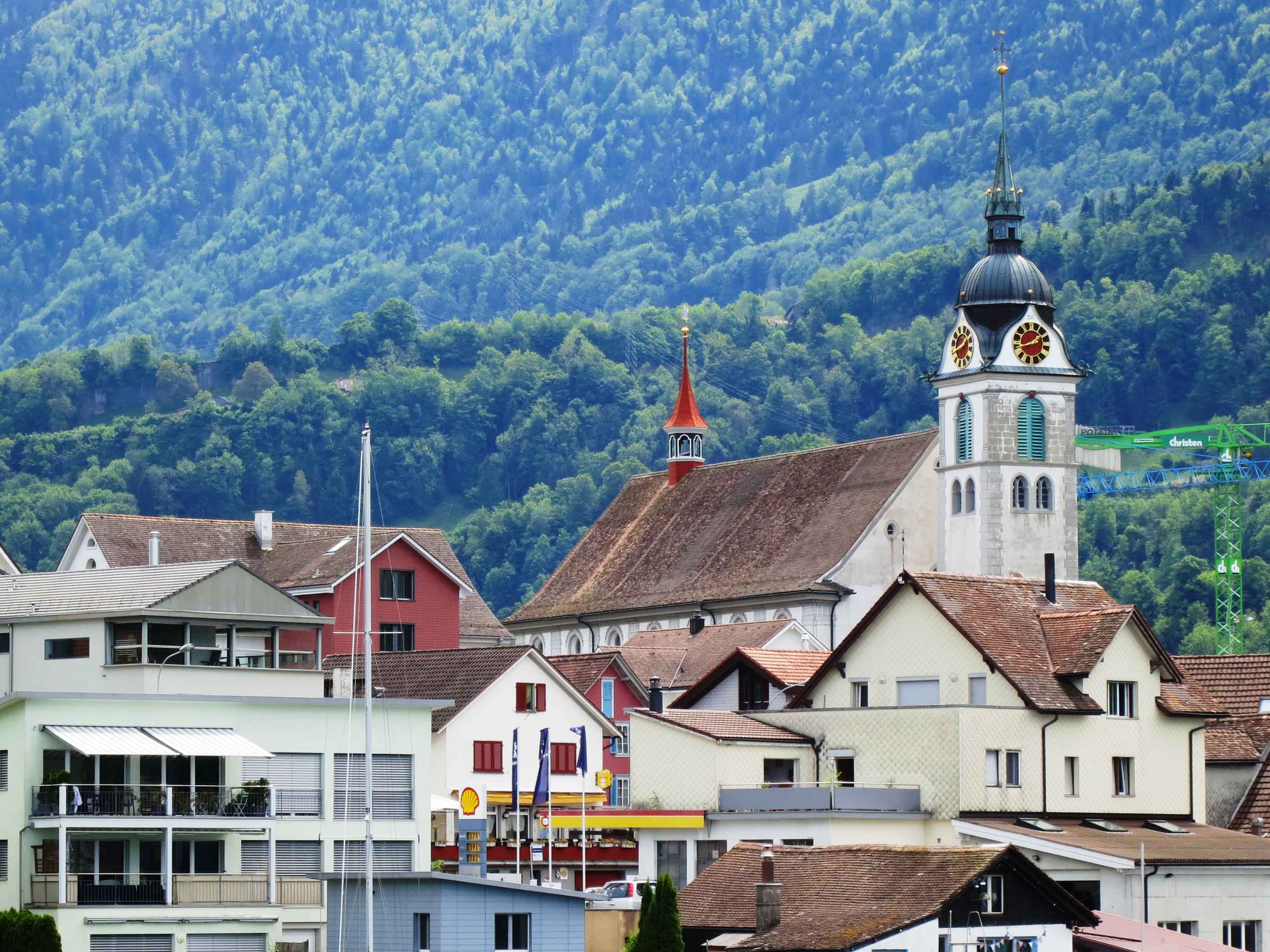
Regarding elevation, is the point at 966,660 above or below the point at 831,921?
above

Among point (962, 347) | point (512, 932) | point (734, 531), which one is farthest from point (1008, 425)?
point (512, 932)

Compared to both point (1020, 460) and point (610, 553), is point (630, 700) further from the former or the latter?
point (610, 553)

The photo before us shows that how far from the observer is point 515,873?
219 ft

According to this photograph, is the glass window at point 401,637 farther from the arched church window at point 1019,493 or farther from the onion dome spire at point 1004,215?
the onion dome spire at point 1004,215

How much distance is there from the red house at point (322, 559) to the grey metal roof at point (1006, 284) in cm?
2881

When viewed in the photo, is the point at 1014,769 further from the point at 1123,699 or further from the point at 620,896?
the point at 620,896

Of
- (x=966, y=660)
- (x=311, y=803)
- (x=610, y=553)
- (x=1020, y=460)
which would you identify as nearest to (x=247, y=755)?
(x=311, y=803)

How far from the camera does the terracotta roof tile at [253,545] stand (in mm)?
93812

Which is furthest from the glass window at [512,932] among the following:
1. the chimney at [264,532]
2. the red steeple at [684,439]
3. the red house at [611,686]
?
the red steeple at [684,439]

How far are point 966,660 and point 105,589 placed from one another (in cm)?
1996

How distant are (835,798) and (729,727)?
5055 millimetres

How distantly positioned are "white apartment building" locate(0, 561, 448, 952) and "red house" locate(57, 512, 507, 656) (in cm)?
2400

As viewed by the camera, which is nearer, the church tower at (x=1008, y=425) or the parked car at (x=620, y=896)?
the parked car at (x=620, y=896)

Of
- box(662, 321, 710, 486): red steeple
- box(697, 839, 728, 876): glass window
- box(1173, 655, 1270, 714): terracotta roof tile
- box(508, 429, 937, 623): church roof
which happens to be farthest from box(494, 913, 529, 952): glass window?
box(662, 321, 710, 486): red steeple
